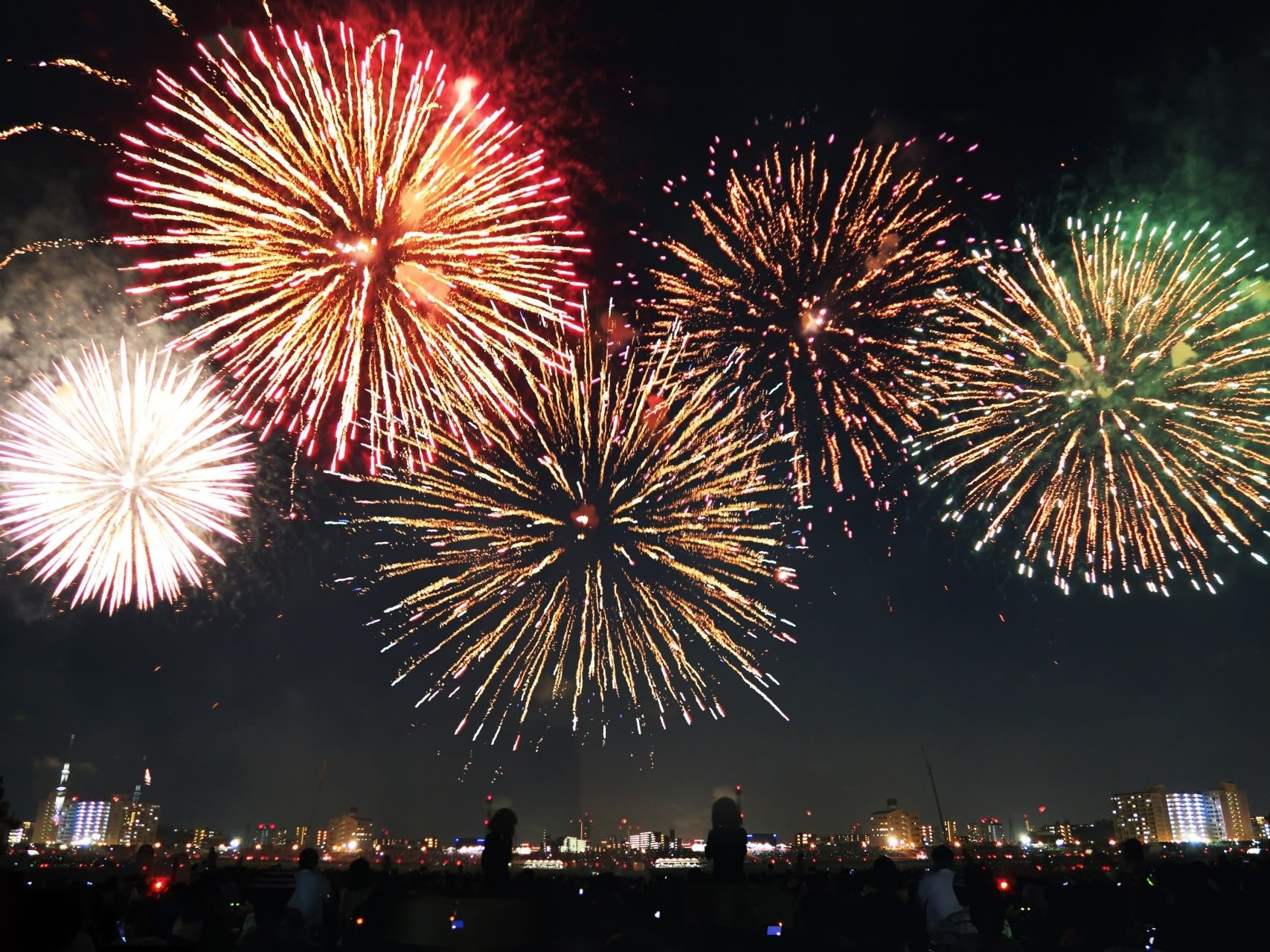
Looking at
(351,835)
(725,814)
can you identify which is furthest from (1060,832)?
Result: (725,814)

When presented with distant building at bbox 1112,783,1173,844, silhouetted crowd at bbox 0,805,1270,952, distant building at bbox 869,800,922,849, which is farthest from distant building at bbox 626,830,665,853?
silhouetted crowd at bbox 0,805,1270,952

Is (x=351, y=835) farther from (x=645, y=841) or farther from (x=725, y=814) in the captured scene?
(x=725, y=814)

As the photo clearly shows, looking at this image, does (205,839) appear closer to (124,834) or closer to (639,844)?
(124,834)

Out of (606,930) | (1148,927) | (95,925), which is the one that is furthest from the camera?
(606,930)

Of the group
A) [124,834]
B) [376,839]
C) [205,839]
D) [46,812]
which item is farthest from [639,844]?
[46,812]

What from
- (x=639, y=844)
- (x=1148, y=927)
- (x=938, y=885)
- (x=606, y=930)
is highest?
(x=938, y=885)

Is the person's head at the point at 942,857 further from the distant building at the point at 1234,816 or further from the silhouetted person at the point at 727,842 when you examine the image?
the distant building at the point at 1234,816
